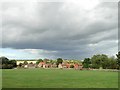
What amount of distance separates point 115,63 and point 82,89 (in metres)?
74.7

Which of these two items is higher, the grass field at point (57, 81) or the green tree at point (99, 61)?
the green tree at point (99, 61)

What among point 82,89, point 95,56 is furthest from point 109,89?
point 95,56

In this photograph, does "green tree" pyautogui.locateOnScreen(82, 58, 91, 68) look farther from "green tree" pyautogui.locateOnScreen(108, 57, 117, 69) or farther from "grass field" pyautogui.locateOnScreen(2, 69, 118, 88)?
"grass field" pyautogui.locateOnScreen(2, 69, 118, 88)

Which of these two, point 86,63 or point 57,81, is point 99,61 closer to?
point 86,63

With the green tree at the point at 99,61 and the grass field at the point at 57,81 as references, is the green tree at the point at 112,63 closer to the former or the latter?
the green tree at the point at 99,61

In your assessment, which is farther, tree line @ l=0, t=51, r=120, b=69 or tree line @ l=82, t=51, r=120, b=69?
tree line @ l=82, t=51, r=120, b=69

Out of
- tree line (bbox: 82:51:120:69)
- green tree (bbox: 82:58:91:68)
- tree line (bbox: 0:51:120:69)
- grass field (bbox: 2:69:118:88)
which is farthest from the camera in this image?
green tree (bbox: 82:58:91:68)

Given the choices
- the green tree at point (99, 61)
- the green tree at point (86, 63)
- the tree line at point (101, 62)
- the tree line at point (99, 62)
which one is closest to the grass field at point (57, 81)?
the tree line at point (99, 62)

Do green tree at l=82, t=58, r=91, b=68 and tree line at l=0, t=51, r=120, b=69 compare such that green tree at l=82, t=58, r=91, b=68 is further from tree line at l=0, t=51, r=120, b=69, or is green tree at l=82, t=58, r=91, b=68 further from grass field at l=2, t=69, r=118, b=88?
grass field at l=2, t=69, r=118, b=88

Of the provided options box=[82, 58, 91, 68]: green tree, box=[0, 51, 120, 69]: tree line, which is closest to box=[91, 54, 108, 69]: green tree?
box=[0, 51, 120, 69]: tree line

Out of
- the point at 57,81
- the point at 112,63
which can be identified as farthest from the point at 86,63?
the point at 57,81

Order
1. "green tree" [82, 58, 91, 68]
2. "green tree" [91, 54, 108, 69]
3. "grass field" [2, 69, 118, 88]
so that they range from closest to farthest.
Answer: "grass field" [2, 69, 118, 88] < "green tree" [91, 54, 108, 69] < "green tree" [82, 58, 91, 68]

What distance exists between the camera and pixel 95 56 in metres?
102

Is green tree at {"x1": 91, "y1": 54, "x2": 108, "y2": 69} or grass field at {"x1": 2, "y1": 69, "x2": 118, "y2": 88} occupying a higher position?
green tree at {"x1": 91, "y1": 54, "x2": 108, "y2": 69}
